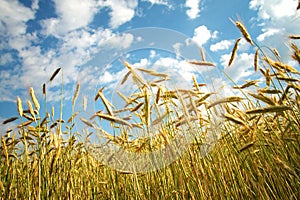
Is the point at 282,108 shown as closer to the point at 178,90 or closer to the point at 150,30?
the point at 178,90

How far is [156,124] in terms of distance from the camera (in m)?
1.61

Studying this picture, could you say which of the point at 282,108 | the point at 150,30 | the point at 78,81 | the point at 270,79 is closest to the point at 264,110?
the point at 282,108

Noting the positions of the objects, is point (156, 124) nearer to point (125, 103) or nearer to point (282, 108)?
point (125, 103)

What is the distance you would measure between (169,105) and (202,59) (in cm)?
40

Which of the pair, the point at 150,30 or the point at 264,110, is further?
the point at 150,30

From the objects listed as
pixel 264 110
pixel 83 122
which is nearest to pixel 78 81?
pixel 83 122

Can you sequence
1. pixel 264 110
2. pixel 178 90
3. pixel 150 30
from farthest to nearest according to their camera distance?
pixel 150 30
pixel 178 90
pixel 264 110

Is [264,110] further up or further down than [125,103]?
further down

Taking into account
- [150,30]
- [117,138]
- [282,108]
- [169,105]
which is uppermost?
[150,30]

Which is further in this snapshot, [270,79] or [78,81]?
[78,81]

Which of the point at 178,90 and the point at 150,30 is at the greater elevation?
the point at 150,30

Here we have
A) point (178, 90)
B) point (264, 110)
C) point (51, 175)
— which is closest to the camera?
point (264, 110)

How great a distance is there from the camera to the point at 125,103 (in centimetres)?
192

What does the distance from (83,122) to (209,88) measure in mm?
872
